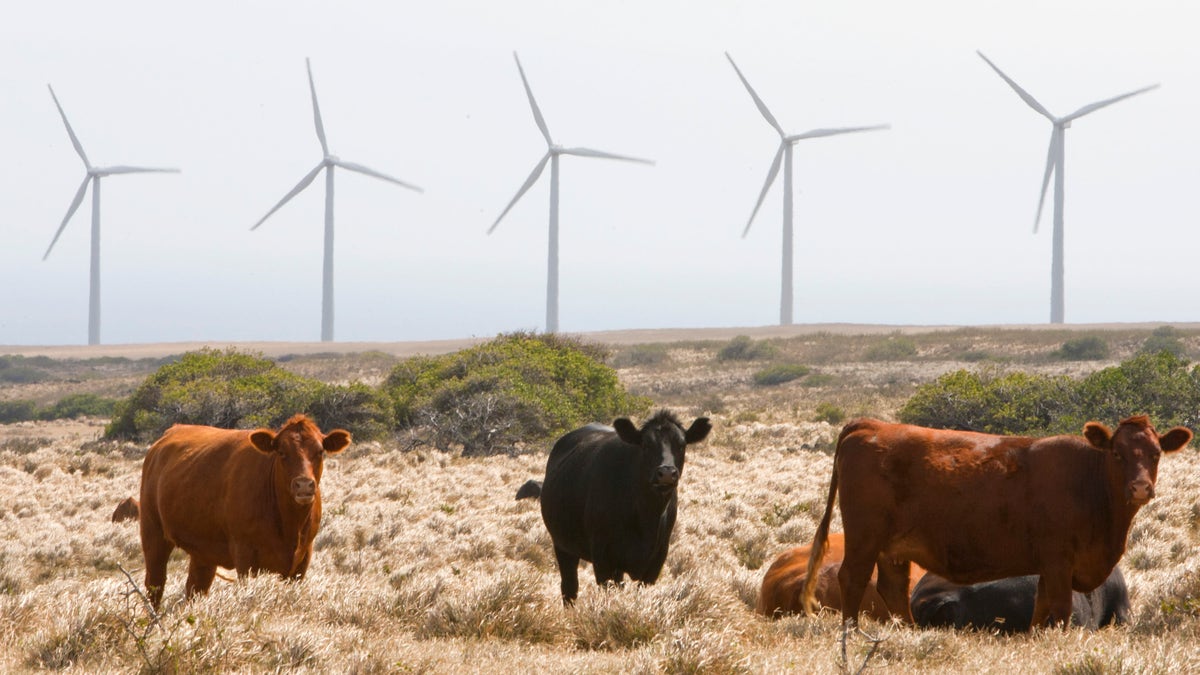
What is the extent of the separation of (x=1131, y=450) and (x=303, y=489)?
17.7 ft

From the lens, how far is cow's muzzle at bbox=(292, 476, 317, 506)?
8633 mm

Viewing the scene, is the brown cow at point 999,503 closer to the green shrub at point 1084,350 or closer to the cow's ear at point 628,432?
the cow's ear at point 628,432

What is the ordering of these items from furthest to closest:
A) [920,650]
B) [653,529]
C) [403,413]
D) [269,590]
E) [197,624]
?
[403,413], [653,529], [269,590], [920,650], [197,624]

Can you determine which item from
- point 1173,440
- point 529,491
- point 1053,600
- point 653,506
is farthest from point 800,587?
point 529,491

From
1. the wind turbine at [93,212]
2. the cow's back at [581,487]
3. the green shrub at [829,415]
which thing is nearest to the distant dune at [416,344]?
the wind turbine at [93,212]

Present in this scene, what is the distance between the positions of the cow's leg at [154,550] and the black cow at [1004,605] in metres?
5.65

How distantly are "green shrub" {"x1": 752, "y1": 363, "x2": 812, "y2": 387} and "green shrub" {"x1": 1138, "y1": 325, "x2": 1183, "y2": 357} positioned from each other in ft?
51.8

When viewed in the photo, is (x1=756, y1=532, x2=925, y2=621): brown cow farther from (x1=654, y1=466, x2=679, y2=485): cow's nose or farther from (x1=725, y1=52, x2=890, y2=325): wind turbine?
(x1=725, y1=52, x2=890, y2=325): wind turbine

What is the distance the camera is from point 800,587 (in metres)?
10.2

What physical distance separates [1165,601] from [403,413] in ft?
84.5

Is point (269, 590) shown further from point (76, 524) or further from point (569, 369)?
point (569, 369)

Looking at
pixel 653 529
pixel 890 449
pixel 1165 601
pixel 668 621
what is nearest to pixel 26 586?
pixel 653 529

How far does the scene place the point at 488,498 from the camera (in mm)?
21297

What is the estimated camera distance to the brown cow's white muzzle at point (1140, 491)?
8219 mm
